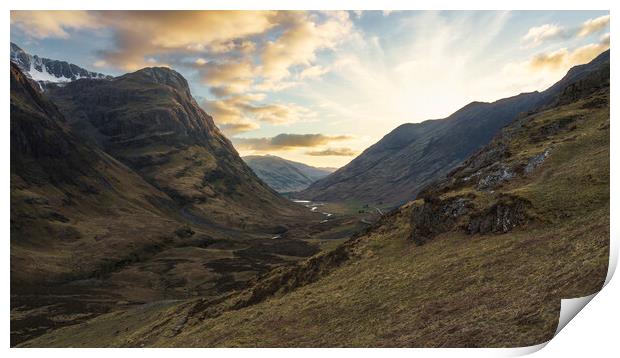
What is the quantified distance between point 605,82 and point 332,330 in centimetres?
6665

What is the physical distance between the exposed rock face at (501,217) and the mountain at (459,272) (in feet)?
0.36

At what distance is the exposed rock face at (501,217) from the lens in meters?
37.8

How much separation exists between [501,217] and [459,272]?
32.3ft

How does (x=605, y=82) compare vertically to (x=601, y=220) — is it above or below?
above

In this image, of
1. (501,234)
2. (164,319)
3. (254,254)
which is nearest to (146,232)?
(254,254)

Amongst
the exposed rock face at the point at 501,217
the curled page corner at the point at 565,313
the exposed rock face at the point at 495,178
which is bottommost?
the curled page corner at the point at 565,313

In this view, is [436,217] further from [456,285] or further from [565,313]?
[565,313]

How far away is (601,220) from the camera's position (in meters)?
30.8

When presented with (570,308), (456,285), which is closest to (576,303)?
(570,308)

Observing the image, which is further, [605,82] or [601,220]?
[605,82]

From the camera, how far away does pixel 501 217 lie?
1539 inches

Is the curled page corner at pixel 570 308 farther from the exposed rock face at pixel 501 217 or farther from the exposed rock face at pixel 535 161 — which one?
the exposed rock face at pixel 535 161

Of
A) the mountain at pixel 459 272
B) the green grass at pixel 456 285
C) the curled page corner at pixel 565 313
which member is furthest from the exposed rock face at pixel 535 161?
the curled page corner at pixel 565 313
